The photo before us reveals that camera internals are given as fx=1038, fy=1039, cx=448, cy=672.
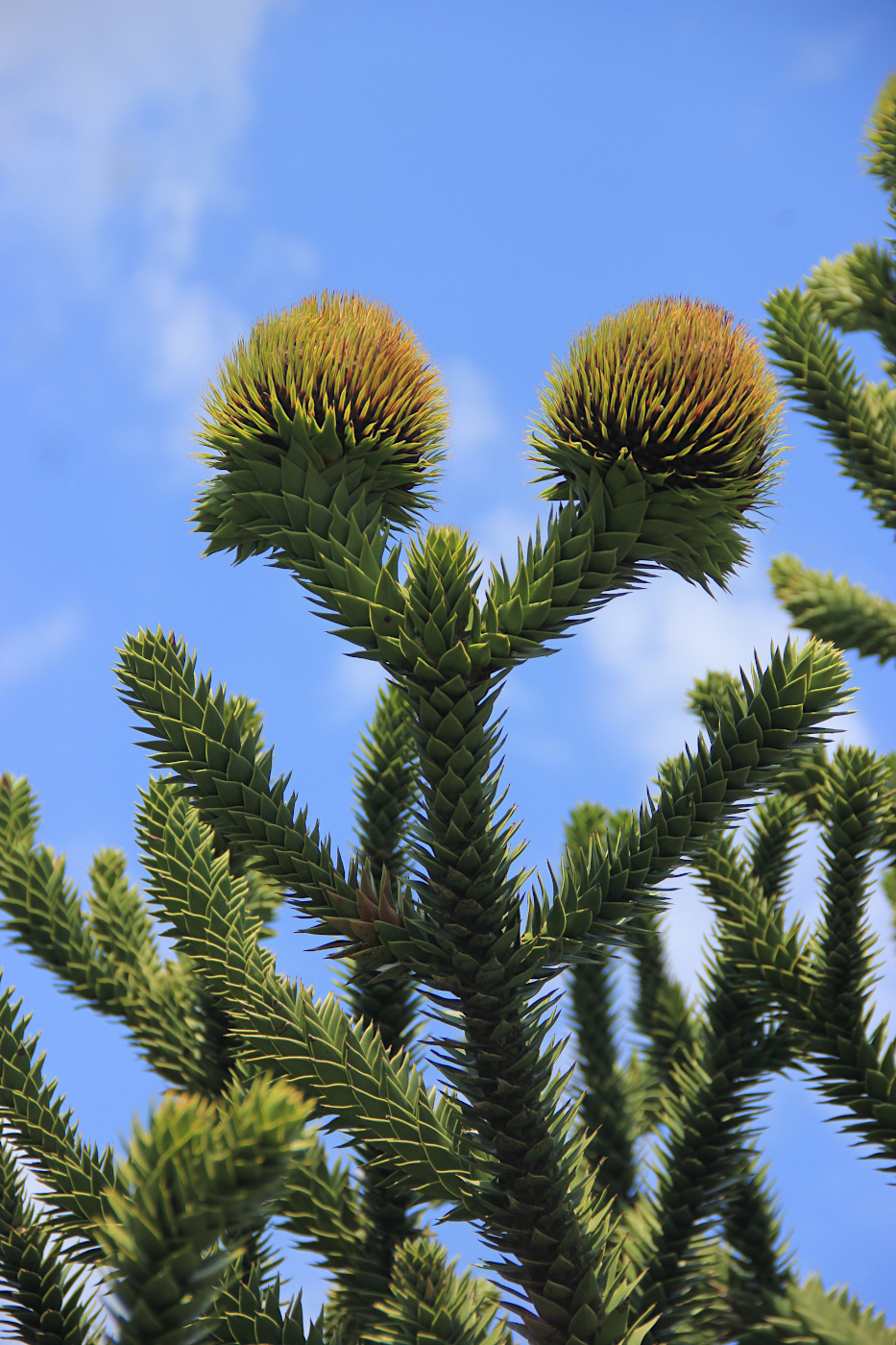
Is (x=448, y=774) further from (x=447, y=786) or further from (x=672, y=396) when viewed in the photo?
(x=672, y=396)

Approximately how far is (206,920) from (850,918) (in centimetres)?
220

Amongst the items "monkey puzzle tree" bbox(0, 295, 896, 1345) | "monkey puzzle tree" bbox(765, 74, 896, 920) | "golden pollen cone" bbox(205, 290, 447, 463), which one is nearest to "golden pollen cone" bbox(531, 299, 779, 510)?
"monkey puzzle tree" bbox(0, 295, 896, 1345)

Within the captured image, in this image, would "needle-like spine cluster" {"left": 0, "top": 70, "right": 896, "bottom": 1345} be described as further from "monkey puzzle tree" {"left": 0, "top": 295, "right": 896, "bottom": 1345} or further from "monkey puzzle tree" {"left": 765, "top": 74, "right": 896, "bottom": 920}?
"monkey puzzle tree" {"left": 765, "top": 74, "right": 896, "bottom": 920}

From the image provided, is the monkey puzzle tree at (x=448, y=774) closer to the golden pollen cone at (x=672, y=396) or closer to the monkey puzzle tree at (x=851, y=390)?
the golden pollen cone at (x=672, y=396)

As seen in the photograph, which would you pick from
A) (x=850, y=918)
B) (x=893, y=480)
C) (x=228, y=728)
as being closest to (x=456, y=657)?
(x=228, y=728)

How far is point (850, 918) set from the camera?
11.9ft

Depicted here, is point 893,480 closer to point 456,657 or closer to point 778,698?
point 778,698

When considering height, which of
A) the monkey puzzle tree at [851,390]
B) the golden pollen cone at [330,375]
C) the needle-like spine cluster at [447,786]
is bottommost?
the needle-like spine cluster at [447,786]

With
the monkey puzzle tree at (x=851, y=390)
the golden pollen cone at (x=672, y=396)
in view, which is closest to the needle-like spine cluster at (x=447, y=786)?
the golden pollen cone at (x=672, y=396)

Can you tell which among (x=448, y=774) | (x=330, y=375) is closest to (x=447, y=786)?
(x=448, y=774)

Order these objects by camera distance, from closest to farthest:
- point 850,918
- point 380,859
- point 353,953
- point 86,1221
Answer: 1. point 353,953
2. point 86,1221
3. point 850,918
4. point 380,859

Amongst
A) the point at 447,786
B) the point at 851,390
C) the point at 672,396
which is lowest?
the point at 447,786

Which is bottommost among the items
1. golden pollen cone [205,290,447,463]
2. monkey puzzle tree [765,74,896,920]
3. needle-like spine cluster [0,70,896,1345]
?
needle-like spine cluster [0,70,896,1345]

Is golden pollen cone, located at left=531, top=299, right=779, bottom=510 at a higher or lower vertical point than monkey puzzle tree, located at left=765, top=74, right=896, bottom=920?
lower
